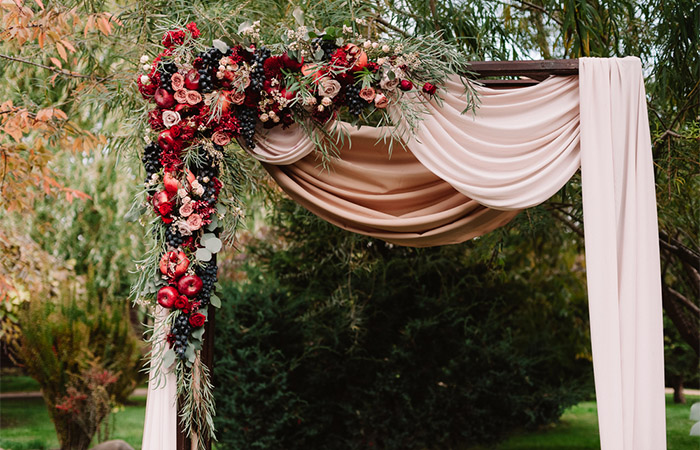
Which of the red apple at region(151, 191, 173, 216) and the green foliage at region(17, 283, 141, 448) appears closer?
the red apple at region(151, 191, 173, 216)

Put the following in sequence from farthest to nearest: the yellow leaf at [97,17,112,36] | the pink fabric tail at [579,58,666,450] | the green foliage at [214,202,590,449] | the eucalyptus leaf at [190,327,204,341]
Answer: the green foliage at [214,202,590,449], the yellow leaf at [97,17,112,36], the eucalyptus leaf at [190,327,204,341], the pink fabric tail at [579,58,666,450]

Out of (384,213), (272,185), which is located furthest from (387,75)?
(272,185)

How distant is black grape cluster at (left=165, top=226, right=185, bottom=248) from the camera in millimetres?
1975

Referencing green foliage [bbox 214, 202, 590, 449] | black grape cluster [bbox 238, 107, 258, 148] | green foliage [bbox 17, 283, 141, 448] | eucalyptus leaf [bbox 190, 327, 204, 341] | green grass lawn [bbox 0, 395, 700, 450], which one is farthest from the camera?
green grass lawn [bbox 0, 395, 700, 450]

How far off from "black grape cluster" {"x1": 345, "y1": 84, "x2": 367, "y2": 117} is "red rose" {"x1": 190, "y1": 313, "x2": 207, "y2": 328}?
2.85 ft

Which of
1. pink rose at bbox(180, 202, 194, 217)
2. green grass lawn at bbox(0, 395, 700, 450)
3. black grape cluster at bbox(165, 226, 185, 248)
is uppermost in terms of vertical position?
pink rose at bbox(180, 202, 194, 217)

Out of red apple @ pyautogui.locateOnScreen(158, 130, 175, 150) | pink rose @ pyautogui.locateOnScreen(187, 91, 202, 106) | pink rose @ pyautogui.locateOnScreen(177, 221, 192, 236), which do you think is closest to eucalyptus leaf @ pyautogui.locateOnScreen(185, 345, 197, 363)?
pink rose @ pyautogui.locateOnScreen(177, 221, 192, 236)

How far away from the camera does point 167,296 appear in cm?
193

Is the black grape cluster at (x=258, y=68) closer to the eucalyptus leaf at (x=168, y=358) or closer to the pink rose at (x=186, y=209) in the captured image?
the pink rose at (x=186, y=209)

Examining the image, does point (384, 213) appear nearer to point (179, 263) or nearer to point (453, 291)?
point (179, 263)

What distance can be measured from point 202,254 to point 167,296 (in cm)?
18

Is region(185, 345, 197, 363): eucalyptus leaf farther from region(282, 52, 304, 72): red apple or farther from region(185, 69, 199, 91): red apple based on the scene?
region(282, 52, 304, 72): red apple

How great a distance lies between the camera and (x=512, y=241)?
4.75 m

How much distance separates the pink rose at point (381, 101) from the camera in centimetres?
198
